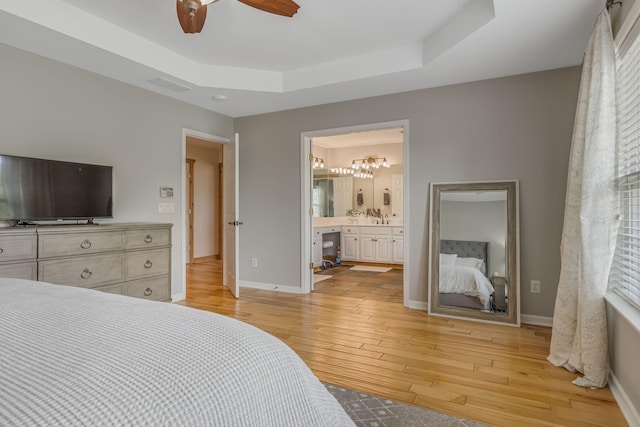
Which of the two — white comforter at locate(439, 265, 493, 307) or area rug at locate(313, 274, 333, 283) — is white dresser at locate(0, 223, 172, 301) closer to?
area rug at locate(313, 274, 333, 283)

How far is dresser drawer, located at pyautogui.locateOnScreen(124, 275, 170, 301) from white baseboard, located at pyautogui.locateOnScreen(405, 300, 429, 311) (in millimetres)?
2564

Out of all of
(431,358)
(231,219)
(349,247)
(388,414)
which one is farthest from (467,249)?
(349,247)

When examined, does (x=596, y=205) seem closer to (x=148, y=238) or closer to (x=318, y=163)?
(x=148, y=238)

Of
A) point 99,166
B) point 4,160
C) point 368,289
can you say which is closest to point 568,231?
point 368,289

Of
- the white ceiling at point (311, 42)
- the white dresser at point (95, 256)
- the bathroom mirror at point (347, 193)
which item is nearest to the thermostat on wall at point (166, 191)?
the white dresser at point (95, 256)

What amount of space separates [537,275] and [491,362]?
4.25 ft

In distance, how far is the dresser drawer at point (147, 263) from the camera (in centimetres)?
330

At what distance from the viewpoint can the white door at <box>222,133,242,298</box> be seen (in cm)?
441

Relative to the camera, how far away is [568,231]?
2.47 m

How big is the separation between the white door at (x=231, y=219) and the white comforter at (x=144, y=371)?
3315 millimetres

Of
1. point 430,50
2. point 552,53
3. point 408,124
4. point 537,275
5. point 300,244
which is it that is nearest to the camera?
point 552,53

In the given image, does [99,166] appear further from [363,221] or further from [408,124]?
[363,221]

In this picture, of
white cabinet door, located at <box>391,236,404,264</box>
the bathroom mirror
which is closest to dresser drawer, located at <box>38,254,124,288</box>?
the bathroom mirror

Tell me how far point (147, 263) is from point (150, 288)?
9.8 inches
